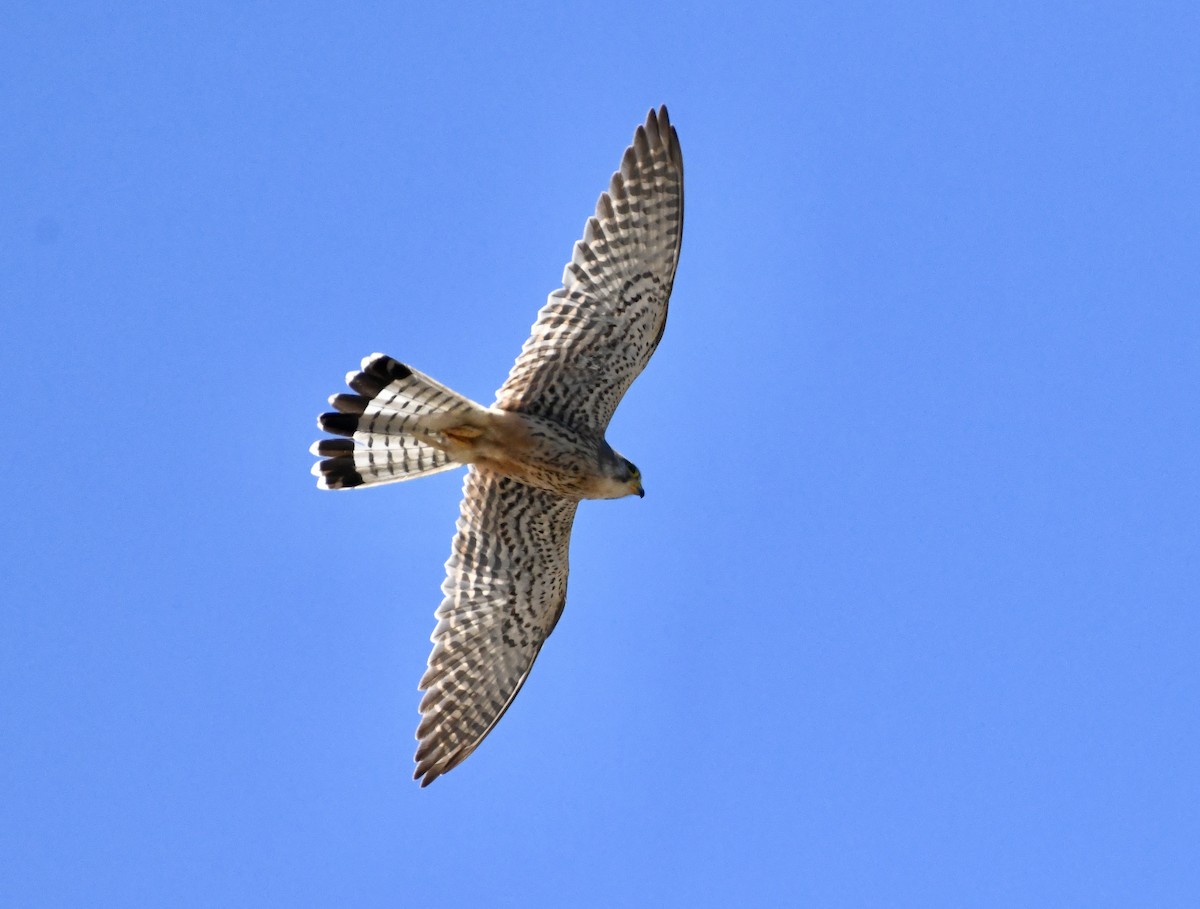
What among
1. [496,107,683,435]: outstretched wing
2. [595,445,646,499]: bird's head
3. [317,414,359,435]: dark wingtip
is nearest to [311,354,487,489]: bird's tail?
[317,414,359,435]: dark wingtip

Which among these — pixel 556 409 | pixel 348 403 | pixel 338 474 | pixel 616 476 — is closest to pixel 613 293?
pixel 556 409

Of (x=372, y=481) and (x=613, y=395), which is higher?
(x=613, y=395)

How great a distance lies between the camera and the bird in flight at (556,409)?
12.0 m

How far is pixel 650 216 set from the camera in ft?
39.9

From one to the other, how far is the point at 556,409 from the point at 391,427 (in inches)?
42.8

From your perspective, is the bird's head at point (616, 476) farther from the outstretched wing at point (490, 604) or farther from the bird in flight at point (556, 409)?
the outstretched wing at point (490, 604)

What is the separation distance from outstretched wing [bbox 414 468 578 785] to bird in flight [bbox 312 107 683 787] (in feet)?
0.05

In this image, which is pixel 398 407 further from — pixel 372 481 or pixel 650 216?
pixel 650 216

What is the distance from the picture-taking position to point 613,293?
39.7ft

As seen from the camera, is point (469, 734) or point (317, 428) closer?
point (317, 428)

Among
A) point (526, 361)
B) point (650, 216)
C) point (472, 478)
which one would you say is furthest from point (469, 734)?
point (650, 216)

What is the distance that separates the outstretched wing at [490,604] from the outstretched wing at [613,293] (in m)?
0.77

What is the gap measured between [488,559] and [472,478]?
57 centimetres

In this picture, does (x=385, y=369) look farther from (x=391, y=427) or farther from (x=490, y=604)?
(x=490, y=604)
